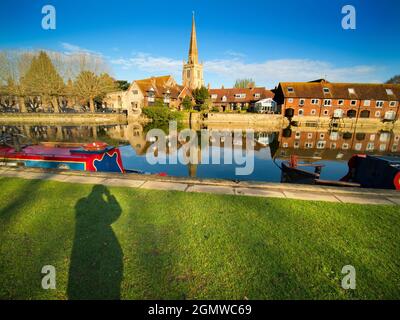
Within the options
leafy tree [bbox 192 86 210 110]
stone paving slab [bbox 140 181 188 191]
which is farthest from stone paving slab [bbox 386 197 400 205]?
leafy tree [bbox 192 86 210 110]

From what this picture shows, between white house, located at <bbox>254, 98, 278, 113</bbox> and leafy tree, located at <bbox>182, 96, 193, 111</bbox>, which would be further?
leafy tree, located at <bbox>182, 96, 193, 111</bbox>

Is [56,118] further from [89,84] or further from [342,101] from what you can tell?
[342,101]

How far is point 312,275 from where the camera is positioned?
343 cm

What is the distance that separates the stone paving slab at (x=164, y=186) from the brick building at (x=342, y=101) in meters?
53.9

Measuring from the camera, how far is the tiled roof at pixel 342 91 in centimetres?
5091

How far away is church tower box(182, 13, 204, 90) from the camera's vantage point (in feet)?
294

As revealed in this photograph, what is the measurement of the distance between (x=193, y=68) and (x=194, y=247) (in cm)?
9539

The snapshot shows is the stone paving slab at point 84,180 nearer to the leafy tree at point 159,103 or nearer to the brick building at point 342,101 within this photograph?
the leafy tree at point 159,103

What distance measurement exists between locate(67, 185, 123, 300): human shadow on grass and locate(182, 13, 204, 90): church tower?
90223 millimetres

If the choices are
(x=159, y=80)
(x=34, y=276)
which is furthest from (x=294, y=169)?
(x=159, y=80)

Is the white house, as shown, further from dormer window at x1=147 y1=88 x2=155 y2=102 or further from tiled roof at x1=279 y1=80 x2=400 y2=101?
dormer window at x1=147 y1=88 x2=155 y2=102

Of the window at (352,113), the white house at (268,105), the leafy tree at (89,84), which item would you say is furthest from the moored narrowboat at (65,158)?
the window at (352,113)
